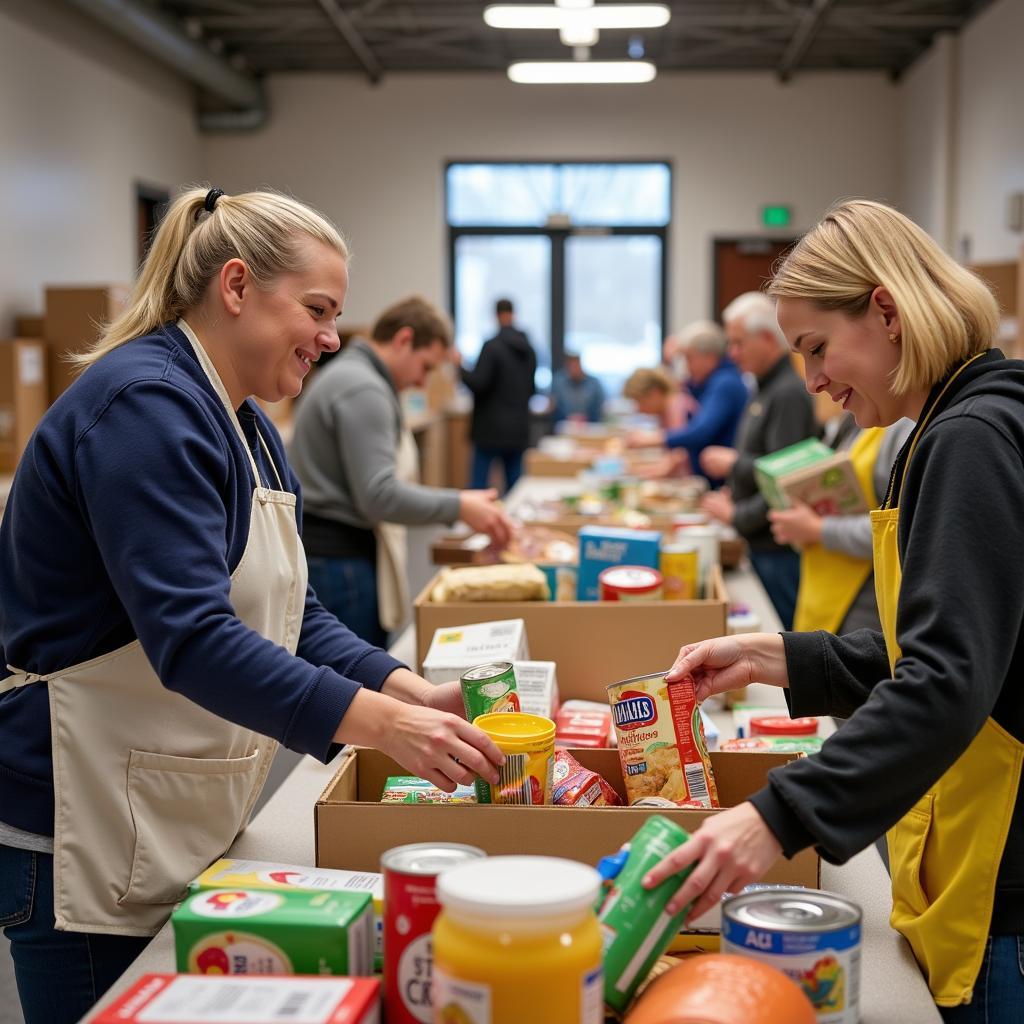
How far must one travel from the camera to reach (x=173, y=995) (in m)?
1.03

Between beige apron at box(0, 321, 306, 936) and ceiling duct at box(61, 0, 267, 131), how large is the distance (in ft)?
25.0

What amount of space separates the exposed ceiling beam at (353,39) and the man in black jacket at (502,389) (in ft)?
8.59

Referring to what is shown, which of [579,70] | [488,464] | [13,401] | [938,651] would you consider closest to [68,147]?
[13,401]

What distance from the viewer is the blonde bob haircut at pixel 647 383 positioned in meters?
7.59

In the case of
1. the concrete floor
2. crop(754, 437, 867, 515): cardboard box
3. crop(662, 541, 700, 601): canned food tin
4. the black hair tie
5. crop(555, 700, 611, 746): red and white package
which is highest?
the black hair tie

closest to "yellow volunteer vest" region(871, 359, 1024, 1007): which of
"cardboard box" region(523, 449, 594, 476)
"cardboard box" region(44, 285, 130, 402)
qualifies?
"cardboard box" region(523, 449, 594, 476)

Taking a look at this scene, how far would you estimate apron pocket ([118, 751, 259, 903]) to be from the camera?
147 centimetres

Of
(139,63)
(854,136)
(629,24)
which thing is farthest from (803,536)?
(854,136)

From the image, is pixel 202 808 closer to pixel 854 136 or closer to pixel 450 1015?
pixel 450 1015

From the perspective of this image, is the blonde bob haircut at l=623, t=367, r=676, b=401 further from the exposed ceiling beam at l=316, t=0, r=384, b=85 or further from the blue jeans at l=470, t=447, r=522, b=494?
the exposed ceiling beam at l=316, t=0, r=384, b=85

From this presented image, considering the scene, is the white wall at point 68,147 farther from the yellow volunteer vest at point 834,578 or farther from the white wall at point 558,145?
the yellow volunteer vest at point 834,578

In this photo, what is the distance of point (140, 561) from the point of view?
133 cm

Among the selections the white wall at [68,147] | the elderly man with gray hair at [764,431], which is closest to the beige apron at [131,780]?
the elderly man with gray hair at [764,431]

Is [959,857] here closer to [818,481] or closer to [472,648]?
[472,648]
